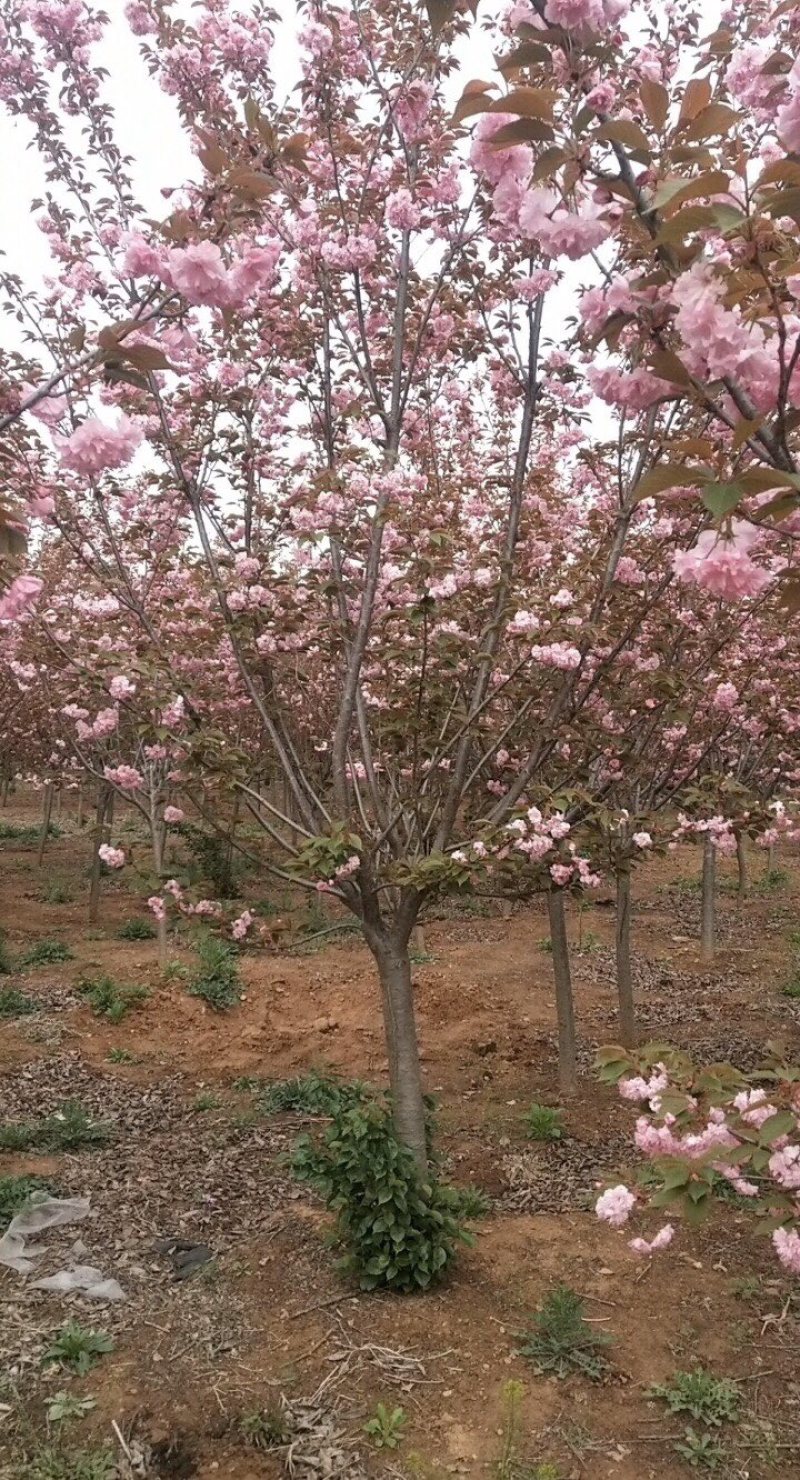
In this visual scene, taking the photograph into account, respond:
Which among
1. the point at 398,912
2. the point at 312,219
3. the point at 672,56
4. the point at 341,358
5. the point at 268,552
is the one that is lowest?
the point at 398,912

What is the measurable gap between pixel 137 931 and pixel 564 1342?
846 cm

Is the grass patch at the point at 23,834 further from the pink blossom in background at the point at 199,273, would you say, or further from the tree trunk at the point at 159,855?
the pink blossom in background at the point at 199,273

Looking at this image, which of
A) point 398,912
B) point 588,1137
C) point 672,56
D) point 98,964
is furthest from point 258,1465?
point 98,964

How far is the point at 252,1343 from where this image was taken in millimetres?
3588

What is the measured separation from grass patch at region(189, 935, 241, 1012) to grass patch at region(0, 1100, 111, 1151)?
260cm

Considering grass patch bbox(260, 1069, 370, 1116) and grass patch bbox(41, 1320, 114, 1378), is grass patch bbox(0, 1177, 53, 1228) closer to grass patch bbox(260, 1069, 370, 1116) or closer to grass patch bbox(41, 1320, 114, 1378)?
grass patch bbox(41, 1320, 114, 1378)

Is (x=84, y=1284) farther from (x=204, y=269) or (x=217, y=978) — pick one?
(x=217, y=978)

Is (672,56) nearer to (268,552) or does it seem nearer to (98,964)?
(268,552)

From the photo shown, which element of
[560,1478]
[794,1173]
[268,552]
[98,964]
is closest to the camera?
[794,1173]

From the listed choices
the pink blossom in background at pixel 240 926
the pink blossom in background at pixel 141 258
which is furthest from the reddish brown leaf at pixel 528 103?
the pink blossom in background at pixel 240 926

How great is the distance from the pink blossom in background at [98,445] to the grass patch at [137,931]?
31.9 feet

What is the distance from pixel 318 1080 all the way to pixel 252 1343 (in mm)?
2550

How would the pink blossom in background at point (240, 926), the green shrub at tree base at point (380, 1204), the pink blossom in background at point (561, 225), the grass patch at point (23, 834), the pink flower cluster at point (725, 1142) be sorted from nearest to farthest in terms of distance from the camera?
the pink blossom in background at point (561, 225) → the pink flower cluster at point (725, 1142) → the green shrub at tree base at point (380, 1204) → the pink blossom in background at point (240, 926) → the grass patch at point (23, 834)

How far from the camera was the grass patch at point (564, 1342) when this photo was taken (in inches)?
134
